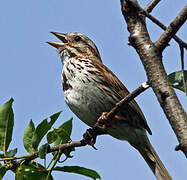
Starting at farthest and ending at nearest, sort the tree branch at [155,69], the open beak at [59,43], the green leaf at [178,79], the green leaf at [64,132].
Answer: the open beak at [59,43], the green leaf at [64,132], the green leaf at [178,79], the tree branch at [155,69]

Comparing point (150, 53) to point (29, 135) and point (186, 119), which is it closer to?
point (186, 119)

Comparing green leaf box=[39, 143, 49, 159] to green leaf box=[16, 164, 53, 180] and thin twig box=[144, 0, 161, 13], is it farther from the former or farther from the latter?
thin twig box=[144, 0, 161, 13]

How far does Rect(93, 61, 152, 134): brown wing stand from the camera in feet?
17.3

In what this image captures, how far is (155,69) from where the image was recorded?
2129 mm

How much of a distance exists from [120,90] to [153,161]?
3.87ft

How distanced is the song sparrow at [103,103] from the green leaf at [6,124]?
73.2 inches

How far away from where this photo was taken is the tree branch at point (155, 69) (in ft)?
6.38

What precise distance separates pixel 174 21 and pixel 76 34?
470 cm

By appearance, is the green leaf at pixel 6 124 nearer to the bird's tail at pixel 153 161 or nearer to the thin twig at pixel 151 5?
the thin twig at pixel 151 5

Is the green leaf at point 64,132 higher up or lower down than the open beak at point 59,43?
lower down

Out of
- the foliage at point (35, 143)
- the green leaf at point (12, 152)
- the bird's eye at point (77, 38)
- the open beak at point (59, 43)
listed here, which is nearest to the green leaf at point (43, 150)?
the foliage at point (35, 143)

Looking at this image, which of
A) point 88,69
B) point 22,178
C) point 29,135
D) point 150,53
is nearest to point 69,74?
point 88,69

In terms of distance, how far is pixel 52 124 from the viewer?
3.34 meters

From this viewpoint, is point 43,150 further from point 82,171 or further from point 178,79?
point 178,79
